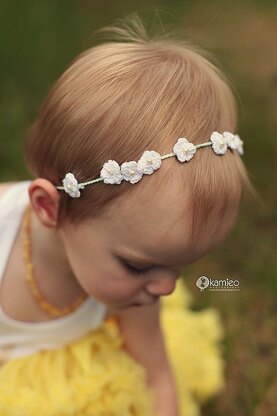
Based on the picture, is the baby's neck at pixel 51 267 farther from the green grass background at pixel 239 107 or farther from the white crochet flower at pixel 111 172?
the green grass background at pixel 239 107

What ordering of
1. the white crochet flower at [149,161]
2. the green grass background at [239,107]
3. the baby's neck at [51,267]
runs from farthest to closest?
the green grass background at [239,107] → the baby's neck at [51,267] → the white crochet flower at [149,161]

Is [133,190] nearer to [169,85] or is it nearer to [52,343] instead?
[169,85]

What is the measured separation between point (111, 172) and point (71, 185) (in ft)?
0.26

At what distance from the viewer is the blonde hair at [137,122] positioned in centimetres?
112

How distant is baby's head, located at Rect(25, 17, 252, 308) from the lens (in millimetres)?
1122

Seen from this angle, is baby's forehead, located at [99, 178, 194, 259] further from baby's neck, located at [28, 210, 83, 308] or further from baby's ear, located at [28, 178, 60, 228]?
baby's neck, located at [28, 210, 83, 308]

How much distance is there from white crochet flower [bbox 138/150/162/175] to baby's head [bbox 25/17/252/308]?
13 millimetres

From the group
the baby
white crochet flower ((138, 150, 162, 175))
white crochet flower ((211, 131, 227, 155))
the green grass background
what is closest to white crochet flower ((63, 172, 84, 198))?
the baby

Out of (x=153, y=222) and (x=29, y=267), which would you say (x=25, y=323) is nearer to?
(x=29, y=267)

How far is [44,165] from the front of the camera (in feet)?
4.06

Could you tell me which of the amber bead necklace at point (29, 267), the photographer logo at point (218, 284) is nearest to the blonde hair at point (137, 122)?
the amber bead necklace at point (29, 267)

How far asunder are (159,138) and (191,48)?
262 mm

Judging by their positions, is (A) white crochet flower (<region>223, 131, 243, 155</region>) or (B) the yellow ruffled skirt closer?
(A) white crochet flower (<region>223, 131, 243, 155</region>)

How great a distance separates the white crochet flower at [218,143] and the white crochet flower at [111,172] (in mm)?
153
